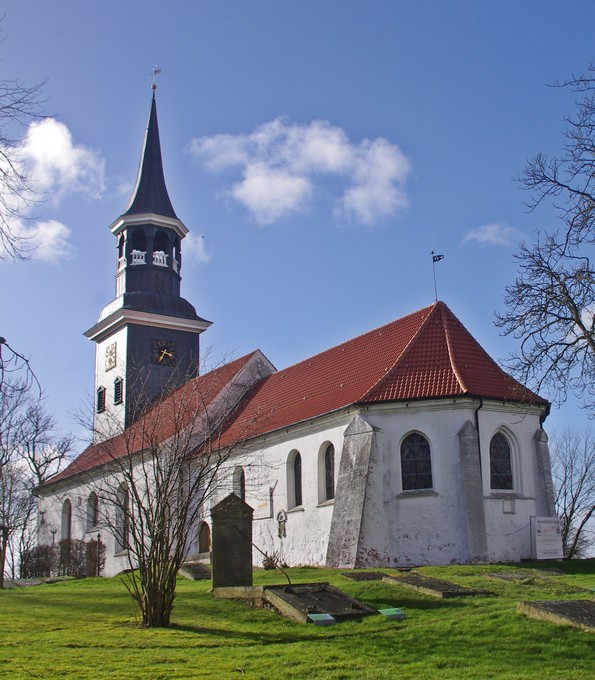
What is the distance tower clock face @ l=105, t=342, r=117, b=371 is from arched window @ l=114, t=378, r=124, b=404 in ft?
2.97

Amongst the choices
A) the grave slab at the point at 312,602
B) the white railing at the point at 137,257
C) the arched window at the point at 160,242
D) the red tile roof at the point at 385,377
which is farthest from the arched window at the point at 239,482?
the grave slab at the point at 312,602

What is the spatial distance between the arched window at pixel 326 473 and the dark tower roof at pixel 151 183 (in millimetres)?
18646

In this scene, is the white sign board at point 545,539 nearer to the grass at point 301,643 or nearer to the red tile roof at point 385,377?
the red tile roof at point 385,377

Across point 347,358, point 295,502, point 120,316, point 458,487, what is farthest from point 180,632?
point 120,316

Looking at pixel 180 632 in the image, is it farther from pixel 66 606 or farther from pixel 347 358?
pixel 347 358

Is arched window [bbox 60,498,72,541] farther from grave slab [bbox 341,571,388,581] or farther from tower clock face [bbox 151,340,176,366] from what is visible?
grave slab [bbox 341,571,388,581]

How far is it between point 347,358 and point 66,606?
16.4m

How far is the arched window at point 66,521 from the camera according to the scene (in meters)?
40.6

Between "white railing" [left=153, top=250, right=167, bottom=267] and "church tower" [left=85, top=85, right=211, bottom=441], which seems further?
"white railing" [left=153, top=250, right=167, bottom=267]

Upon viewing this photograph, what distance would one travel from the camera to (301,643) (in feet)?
36.2

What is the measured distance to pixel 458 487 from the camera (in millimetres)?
23219

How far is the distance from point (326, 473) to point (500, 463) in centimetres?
534

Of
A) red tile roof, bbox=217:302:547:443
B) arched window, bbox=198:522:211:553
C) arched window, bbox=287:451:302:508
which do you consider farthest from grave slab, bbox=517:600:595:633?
arched window, bbox=198:522:211:553

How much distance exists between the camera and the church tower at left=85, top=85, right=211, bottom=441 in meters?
39.3
